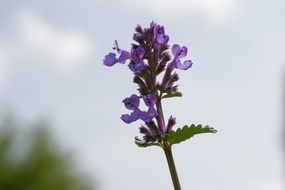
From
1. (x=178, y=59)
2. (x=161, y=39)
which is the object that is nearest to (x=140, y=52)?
(x=161, y=39)

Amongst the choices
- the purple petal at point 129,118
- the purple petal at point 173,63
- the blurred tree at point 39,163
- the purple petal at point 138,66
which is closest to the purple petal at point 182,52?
the purple petal at point 173,63

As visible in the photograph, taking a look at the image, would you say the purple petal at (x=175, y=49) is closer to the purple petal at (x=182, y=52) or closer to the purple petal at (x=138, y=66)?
the purple petal at (x=182, y=52)

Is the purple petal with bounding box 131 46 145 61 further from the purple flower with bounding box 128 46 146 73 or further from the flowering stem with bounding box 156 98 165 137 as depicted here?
the flowering stem with bounding box 156 98 165 137

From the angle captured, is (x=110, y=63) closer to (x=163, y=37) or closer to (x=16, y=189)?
(x=163, y=37)

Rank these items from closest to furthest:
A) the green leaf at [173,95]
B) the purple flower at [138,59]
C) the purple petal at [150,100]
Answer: the purple petal at [150,100], the purple flower at [138,59], the green leaf at [173,95]

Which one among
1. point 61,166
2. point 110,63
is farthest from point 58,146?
point 110,63

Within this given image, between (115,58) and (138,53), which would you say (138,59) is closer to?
(138,53)
